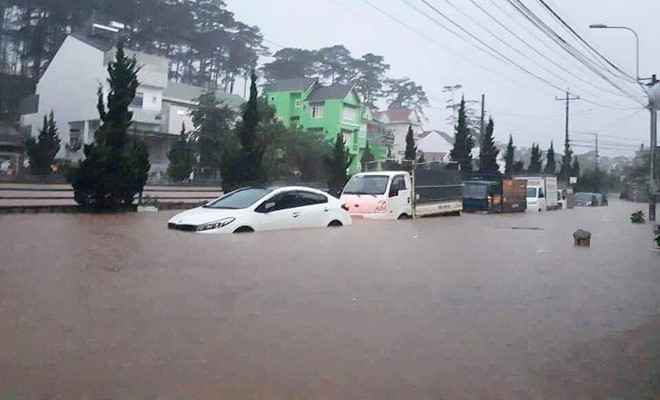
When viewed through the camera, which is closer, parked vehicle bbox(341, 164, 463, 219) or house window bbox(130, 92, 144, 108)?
parked vehicle bbox(341, 164, 463, 219)

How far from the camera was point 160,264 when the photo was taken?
902cm

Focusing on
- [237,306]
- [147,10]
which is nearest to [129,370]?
[237,306]

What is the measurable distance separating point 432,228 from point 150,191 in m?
14.3

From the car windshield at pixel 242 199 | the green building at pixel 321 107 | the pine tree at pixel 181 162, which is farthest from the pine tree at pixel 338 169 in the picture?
the green building at pixel 321 107

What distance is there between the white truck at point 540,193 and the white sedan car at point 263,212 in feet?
82.0

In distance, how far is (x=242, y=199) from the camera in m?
13.4

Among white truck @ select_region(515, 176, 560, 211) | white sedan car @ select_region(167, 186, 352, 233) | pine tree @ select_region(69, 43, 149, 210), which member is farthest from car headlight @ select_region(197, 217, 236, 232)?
white truck @ select_region(515, 176, 560, 211)

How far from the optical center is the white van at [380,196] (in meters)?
19.2

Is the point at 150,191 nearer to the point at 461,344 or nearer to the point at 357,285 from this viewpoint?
the point at 357,285

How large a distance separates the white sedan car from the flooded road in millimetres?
623

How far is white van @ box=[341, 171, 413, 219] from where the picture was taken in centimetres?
1922

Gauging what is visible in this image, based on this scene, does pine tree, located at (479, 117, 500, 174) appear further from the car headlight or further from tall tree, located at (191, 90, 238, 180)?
the car headlight

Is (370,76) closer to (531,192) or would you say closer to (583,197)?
(583,197)

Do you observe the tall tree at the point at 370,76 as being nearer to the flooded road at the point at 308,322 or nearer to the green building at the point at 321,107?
the green building at the point at 321,107
